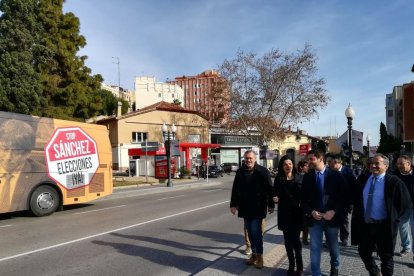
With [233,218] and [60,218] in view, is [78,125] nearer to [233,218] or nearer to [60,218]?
[60,218]

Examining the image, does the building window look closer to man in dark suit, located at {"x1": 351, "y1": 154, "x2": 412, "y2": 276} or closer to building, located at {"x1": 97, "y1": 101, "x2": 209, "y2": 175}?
building, located at {"x1": 97, "y1": 101, "x2": 209, "y2": 175}

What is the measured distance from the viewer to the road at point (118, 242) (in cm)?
712

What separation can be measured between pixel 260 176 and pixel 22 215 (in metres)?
11.1

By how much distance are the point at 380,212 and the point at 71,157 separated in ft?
40.6

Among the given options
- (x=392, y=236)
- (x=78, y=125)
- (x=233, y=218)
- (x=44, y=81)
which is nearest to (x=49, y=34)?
(x=44, y=81)

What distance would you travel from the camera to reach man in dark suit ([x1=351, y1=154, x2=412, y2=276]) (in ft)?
17.2

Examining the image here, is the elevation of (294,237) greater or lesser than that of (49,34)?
lesser

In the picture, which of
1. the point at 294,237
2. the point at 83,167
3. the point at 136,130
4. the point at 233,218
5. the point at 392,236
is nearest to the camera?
the point at 392,236

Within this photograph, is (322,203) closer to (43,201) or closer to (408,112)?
(43,201)

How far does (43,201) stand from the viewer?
14164 millimetres

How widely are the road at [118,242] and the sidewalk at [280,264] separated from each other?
47 cm

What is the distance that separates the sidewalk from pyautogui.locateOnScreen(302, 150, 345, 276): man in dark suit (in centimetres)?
61

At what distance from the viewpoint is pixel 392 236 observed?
5.23 m

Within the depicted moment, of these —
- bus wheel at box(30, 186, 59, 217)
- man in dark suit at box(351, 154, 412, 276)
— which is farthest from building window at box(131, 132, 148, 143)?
man in dark suit at box(351, 154, 412, 276)
